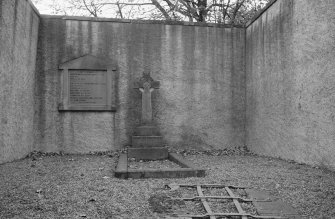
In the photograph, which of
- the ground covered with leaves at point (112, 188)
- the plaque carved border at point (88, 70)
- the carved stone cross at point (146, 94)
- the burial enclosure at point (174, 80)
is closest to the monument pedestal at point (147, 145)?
the carved stone cross at point (146, 94)

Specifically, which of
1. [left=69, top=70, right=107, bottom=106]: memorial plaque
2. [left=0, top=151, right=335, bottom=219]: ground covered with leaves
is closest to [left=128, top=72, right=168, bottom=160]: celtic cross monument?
[left=69, top=70, right=107, bottom=106]: memorial plaque

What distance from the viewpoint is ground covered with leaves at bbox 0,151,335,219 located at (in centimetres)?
327

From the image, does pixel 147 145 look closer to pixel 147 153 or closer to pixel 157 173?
pixel 147 153

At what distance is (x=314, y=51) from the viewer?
5723 mm

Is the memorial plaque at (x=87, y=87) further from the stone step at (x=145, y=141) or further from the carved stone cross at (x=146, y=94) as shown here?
the stone step at (x=145, y=141)

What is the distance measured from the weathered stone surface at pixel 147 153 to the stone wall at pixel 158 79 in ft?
3.09

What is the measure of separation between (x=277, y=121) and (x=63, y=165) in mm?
4830

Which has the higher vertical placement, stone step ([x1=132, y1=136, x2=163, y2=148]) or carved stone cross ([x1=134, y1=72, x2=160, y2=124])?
carved stone cross ([x1=134, y1=72, x2=160, y2=124])

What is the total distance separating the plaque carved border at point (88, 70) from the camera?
26.8 feet

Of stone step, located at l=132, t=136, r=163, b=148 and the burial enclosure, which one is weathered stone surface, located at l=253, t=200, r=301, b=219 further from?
stone step, located at l=132, t=136, r=163, b=148

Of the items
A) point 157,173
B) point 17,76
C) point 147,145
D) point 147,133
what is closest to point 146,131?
point 147,133

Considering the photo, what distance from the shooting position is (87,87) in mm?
8281

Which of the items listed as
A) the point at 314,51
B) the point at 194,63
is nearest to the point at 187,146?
the point at 194,63

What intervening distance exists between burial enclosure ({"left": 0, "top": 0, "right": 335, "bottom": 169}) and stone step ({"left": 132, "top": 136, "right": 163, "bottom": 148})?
0.71 metres
